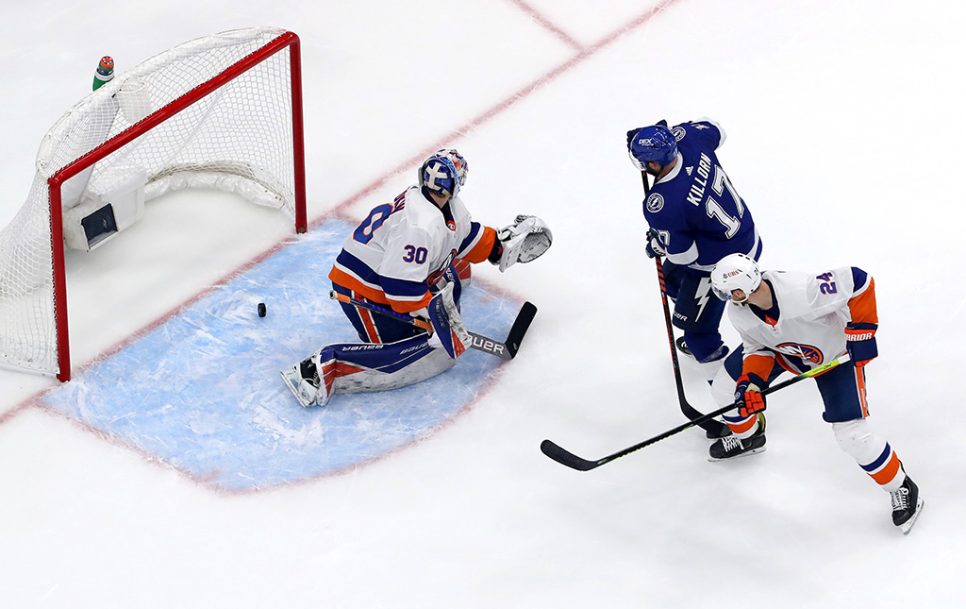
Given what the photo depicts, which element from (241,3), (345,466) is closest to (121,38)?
(241,3)

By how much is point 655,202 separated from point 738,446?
2.87 ft

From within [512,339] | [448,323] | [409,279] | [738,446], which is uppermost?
[409,279]

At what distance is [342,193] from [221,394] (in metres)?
1.24

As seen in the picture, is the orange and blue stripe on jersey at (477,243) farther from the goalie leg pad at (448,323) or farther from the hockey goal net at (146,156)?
the hockey goal net at (146,156)

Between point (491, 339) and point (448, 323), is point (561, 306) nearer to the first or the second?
point (491, 339)

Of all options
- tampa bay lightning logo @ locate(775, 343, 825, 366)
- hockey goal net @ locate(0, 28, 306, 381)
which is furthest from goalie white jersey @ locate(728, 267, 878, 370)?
hockey goal net @ locate(0, 28, 306, 381)

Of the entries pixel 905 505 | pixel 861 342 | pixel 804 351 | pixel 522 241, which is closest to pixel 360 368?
pixel 522 241

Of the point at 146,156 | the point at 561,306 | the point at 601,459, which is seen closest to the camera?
the point at 601,459

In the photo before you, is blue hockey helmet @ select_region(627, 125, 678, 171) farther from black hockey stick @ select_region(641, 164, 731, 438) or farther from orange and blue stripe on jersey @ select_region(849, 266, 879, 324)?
orange and blue stripe on jersey @ select_region(849, 266, 879, 324)

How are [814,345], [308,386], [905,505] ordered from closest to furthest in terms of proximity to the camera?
[814,345]
[905,505]
[308,386]

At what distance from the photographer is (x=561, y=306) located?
20.6 ft

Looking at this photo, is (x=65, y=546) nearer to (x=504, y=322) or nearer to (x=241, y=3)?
(x=504, y=322)

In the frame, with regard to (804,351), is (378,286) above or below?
above

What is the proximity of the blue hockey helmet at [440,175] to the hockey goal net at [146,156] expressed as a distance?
0.98 meters
